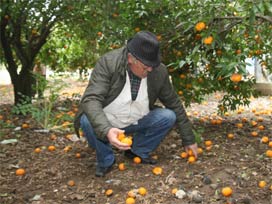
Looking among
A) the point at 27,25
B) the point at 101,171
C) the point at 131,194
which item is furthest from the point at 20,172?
the point at 27,25

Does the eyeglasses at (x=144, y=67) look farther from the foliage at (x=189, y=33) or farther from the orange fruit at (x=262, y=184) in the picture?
the orange fruit at (x=262, y=184)

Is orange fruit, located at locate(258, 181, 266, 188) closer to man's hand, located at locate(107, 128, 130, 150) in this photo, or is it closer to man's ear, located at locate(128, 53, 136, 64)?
man's hand, located at locate(107, 128, 130, 150)

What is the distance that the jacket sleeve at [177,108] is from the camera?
3.88 meters

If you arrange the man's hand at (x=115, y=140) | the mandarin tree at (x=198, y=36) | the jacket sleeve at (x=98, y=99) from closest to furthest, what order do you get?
the man's hand at (x=115, y=140) < the jacket sleeve at (x=98, y=99) < the mandarin tree at (x=198, y=36)

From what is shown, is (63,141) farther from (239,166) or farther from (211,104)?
(211,104)

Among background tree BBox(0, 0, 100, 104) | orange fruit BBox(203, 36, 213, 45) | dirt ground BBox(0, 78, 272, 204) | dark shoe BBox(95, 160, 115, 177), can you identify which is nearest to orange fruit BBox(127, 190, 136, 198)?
dirt ground BBox(0, 78, 272, 204)

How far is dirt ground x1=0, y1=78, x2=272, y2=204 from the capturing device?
3.41 metres

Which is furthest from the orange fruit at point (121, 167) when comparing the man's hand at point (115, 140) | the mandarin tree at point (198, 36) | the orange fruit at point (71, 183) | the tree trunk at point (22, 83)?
the tree trunk at point (22, 83)

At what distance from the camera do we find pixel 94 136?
3.75 metres

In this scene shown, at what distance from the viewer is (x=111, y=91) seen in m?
3.63

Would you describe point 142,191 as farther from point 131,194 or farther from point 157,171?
point 157,171

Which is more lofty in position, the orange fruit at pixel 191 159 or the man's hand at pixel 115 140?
the man's hand at pixel 115 140

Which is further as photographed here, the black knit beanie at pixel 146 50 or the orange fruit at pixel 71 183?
the orange fruit at pixel 71 183

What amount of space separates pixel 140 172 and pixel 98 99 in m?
0.85
